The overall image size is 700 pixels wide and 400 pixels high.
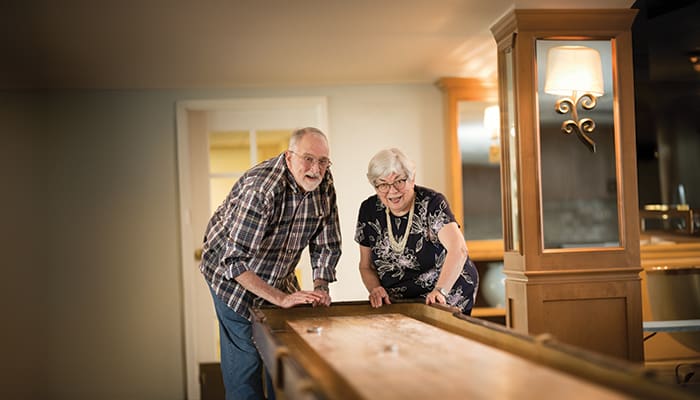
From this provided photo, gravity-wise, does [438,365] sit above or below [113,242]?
below

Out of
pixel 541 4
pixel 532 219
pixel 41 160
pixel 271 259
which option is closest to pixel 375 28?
pixel 541 4

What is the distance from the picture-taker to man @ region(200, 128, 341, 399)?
3111 mm

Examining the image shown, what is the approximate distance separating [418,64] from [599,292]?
2.11 meters

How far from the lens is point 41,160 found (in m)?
5.97

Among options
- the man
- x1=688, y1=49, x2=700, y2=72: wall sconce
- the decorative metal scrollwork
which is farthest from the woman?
x1=688, y1=49, x2=700, y2=72: wall sconce

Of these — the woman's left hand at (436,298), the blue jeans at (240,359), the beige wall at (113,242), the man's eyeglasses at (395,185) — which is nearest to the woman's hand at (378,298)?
the woman's left hand at (436,298)

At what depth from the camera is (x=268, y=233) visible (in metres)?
3.28

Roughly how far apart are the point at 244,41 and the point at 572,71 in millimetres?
1905

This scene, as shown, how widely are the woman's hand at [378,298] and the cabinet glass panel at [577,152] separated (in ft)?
5.03

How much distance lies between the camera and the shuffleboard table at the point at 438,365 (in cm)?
157

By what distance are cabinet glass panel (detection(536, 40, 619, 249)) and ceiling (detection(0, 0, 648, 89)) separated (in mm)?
339

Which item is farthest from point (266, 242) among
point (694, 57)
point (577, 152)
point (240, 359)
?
point (694, 57)

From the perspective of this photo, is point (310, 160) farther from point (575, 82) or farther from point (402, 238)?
point (575, 82)

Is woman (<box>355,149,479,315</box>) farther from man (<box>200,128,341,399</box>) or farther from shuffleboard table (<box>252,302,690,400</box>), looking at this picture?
shuffleboard table (<box>252,302,690,400</box>)
